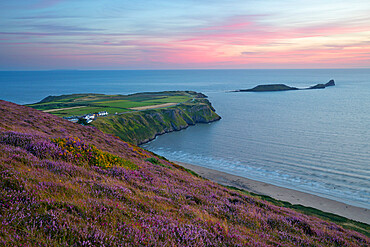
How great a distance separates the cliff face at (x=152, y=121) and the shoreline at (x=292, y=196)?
107ft

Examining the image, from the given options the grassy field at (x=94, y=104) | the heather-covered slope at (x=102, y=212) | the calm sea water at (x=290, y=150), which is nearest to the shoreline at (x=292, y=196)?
the calm sea water at (x=290, y=150)

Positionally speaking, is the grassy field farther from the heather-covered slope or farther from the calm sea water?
the heather-covered slope

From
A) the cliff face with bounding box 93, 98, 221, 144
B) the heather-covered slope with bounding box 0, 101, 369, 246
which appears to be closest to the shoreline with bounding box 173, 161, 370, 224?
the heather-covered slope with bounding box 0, 101, 369, 246

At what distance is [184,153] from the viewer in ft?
210

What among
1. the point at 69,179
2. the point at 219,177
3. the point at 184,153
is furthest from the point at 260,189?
the point at 69,179

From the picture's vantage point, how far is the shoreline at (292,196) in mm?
33269

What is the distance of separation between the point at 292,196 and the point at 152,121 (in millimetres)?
59131

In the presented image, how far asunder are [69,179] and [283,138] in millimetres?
71033

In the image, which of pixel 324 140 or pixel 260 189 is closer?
pixel 260 189

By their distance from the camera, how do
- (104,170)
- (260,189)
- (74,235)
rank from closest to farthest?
(74,235)
(104,170)
(260,189)

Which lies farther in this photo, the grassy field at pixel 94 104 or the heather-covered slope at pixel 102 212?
the grassy field at pixel 94 104

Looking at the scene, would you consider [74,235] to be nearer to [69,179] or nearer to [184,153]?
[69,179]

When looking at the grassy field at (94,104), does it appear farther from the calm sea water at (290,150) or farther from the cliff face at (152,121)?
the calm sea water at (290,150)

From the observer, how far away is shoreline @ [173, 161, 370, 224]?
33.3 metres
